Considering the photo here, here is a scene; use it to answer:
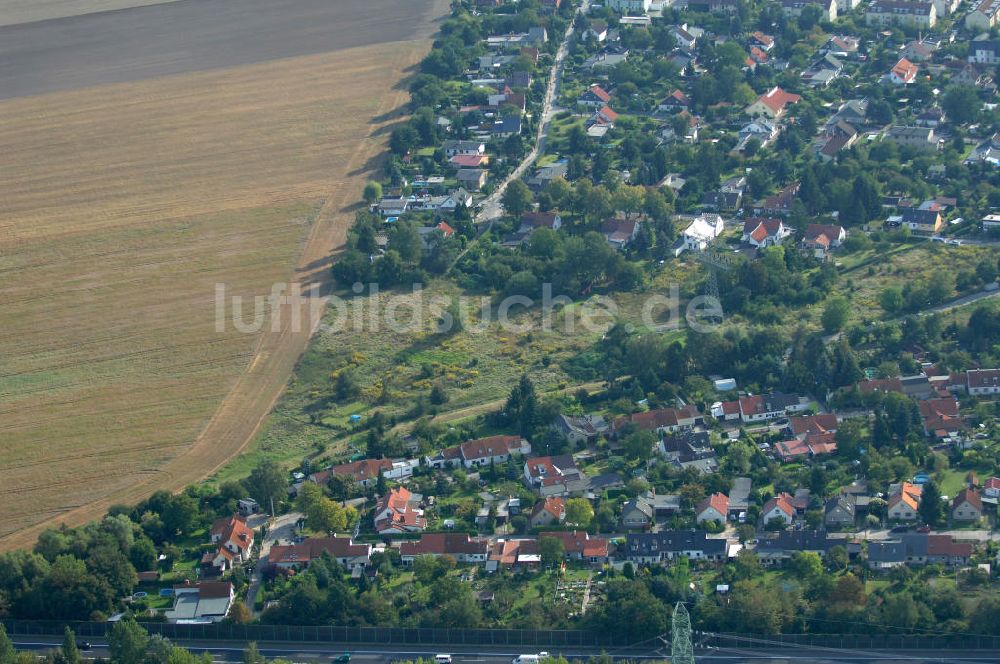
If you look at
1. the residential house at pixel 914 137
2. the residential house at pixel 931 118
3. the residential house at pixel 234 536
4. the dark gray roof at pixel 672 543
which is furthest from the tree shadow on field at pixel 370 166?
the dark gray roof at pixel 672 543

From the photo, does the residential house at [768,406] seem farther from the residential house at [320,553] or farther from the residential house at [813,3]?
the residential house at [813,3]

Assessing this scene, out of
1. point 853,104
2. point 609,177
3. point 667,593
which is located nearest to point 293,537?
point 667,593

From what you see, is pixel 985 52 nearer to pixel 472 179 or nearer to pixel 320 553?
pixel 472 179

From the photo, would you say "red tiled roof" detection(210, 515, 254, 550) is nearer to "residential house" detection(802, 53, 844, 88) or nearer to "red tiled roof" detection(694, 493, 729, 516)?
"red tiled roof" detection(694, 493, 729, 516)

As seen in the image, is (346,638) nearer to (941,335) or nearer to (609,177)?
(941,335)

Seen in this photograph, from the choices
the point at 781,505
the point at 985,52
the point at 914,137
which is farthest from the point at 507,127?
the point at 781,505

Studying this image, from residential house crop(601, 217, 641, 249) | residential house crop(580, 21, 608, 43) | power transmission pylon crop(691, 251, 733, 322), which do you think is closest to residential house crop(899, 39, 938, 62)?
residential house crop(580, 21, 608, 43)

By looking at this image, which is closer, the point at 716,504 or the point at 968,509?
the point at 968,509
